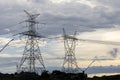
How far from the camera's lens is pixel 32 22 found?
14600cm

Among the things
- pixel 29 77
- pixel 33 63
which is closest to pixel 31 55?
pixel 33 63

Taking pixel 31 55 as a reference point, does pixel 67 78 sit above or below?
below

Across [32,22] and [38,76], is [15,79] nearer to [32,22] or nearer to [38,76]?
[38,76]

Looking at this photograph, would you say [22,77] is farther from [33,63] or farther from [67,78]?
[33,63]

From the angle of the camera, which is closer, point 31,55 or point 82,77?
point 31,55

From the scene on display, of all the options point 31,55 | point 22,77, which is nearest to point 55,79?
point 22,77

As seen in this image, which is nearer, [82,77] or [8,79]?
[82,77]

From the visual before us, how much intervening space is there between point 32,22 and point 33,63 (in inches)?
610

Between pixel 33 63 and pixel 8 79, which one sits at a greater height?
pixel 33 63

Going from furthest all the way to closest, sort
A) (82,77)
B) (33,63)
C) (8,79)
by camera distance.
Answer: (8,79), (82,77), (33,63)

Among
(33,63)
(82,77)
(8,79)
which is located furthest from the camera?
(8,79)

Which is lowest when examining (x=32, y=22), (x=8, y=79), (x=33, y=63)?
(x=8, y=79)

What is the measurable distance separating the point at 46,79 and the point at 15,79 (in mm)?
13711

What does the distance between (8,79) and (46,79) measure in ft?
65.3
